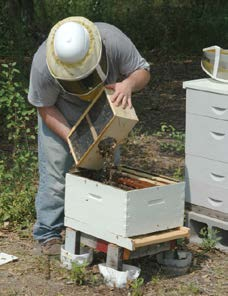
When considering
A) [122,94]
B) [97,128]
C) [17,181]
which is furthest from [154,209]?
[17,181]

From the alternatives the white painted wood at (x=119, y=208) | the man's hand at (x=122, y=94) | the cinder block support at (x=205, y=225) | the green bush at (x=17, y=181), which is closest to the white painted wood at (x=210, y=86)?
the man's hand at (x=122, y=94)

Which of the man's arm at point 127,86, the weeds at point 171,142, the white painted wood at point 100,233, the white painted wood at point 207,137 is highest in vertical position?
the man's arm at point 127,86

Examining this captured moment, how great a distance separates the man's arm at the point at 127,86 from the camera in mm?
3977

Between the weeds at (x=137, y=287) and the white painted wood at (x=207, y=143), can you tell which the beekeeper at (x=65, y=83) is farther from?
the weeds at (x=137, y=287)

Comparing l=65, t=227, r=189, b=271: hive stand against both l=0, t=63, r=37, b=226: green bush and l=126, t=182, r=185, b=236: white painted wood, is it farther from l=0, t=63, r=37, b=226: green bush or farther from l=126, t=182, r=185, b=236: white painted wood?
l=0, t=63, r=37, b=226: green bush

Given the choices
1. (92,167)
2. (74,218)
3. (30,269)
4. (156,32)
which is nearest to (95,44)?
(92,167)

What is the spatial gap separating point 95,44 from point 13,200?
1.92 m

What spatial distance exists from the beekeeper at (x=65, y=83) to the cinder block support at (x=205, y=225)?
89cm

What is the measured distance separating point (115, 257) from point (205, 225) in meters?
1.03

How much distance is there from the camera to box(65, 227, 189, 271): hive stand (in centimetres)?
400

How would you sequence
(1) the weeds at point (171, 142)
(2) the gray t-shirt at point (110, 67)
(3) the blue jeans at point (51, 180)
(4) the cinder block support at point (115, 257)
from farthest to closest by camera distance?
(1) the weeds at point (171, 142) < (3) the blue jeans at point (51, 180) < (2) the gray t-shirt at point (110, 67) < (4) the cinder block support at point (115, 257)

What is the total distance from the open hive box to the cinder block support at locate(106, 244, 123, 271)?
1.8 inches

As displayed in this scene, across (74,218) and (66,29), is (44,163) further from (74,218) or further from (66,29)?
(66,29)

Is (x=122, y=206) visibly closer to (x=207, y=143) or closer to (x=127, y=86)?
(x=127, y=86)
